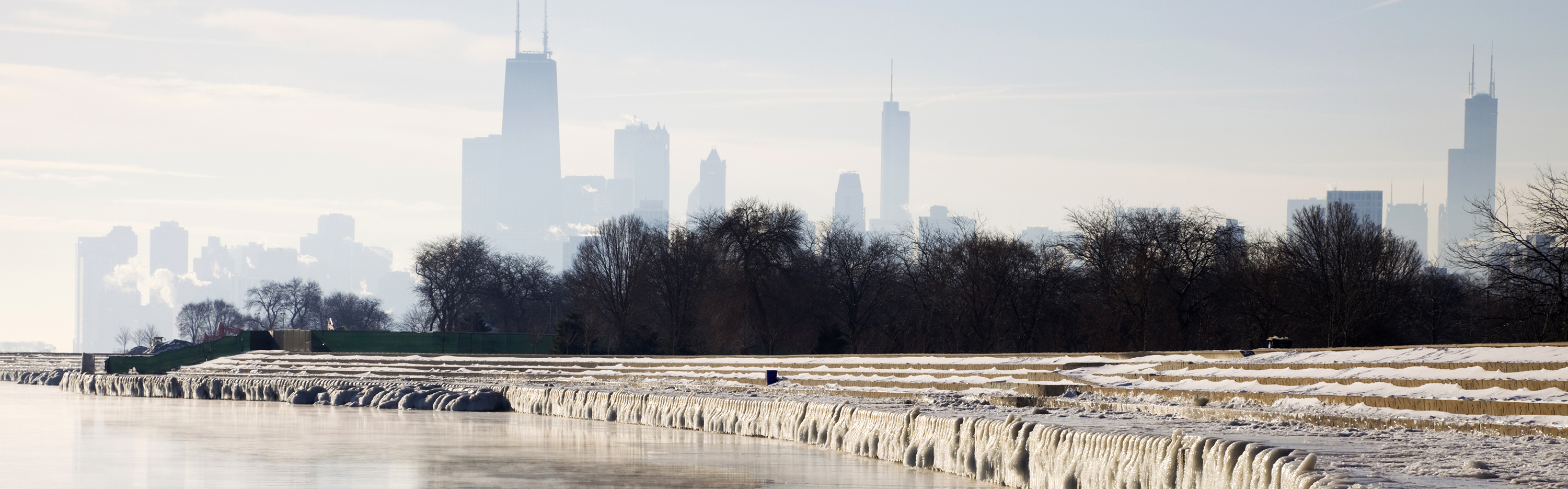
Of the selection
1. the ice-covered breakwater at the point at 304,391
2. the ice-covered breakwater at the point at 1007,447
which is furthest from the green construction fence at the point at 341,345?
the ice-covered breakwater at the point at 1007,447

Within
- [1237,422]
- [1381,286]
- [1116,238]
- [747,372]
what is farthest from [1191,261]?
[1237,422]

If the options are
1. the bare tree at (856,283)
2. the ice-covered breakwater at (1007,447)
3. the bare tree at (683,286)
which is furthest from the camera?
the bare tree at (683,286)

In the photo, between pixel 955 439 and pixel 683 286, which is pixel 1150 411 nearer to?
pixel 955 439

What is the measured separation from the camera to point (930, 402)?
2328 cm

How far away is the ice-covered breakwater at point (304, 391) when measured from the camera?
38.5 meters

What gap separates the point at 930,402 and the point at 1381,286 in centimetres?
3607

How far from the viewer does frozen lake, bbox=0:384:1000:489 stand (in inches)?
665

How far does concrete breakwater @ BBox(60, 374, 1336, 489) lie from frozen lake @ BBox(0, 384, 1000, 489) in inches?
16.4

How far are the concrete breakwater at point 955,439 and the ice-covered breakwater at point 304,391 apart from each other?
0.10 meters

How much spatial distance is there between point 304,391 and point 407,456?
24.6 m

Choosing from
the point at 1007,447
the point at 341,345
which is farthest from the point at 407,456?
the point at 341,345

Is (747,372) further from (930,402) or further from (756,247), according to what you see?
(756,247)

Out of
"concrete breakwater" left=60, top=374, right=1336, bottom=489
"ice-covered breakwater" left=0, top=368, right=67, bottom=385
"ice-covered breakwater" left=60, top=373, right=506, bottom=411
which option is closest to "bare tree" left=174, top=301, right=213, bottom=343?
"ice-covered breakwater" left=0, top=368, right=67, bottom=385

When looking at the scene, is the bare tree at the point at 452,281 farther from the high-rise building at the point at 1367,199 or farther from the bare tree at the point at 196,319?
Answer: the high-rise building at the point at 1367,199
